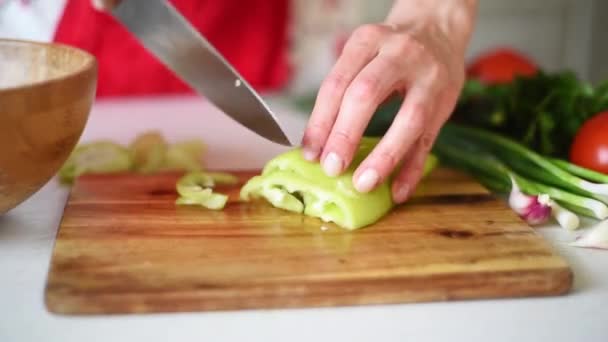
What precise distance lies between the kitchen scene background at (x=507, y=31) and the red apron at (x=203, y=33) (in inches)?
3.3

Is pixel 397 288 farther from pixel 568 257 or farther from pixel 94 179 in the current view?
pixel 94 179

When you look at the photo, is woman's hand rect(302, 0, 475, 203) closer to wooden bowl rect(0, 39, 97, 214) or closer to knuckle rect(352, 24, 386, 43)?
knuckle rect(352, 24, 386, 43)

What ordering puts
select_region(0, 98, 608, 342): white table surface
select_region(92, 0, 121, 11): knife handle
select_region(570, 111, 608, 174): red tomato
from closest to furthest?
1. select_region(0, 98, 608, 342): white table surface
2. select_region(92, 0, 121, 11): knife handle
3. select_region(570, 111, 608, 174): red tomato

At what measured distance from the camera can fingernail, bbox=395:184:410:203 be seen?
3.50 feet

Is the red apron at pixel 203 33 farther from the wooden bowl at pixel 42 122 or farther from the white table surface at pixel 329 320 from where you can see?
the white table surface at pixel 329 320

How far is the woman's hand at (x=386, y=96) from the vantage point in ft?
3.26

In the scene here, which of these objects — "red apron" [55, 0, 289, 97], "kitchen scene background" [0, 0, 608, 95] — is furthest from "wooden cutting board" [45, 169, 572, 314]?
"kitchen scene background" [0, 0, 608, 95]

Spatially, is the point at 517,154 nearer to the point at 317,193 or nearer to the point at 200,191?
the point at 317,193

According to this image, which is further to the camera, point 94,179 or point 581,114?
point 581,114

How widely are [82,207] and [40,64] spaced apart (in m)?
0.22

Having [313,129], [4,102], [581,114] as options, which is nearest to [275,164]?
[313,129]

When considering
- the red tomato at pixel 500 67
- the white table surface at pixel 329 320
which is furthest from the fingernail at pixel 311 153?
the red tomato at pixel 500 67

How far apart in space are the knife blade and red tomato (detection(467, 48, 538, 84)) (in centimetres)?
122

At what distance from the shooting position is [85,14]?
1653mm
